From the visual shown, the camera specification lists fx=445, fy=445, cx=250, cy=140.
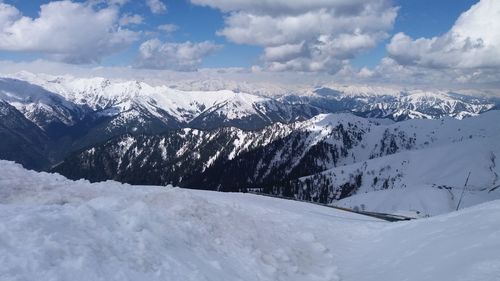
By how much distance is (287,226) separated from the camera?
77.5 feet

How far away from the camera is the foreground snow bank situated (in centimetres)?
1255

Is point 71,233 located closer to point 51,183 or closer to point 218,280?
point 218,280

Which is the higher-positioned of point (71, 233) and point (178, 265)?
point (71, 233)

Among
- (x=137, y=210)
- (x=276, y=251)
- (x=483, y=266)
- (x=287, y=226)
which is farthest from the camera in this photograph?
(x=287, y=226)

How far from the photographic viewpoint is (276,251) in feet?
63.2

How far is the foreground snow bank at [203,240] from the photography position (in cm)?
1255

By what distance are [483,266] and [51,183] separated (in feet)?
68.4

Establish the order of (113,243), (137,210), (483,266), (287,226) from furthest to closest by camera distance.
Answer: (287,226), (137,210), (113,243), (483,266)

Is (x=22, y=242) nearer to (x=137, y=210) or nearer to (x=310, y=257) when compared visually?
(x=137, y=210)

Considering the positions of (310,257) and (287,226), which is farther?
(287,226)

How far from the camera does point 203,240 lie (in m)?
18.0

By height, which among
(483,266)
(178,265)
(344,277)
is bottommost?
(344,277)

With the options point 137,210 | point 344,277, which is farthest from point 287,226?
Result: point 137,210

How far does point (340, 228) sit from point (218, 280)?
12.0m
